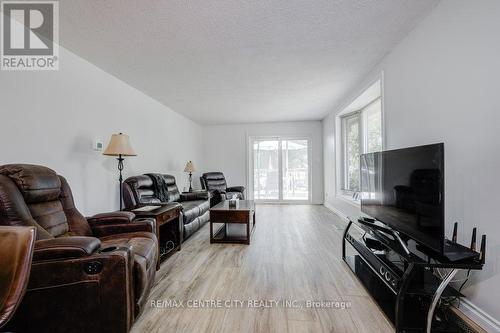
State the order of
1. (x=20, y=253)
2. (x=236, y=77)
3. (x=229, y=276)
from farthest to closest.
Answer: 1. (x=236, y=77)
2. (x=229, y=276)
3. (x=20, y=253)

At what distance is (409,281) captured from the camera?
1395 mm

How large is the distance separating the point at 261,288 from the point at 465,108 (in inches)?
83.6

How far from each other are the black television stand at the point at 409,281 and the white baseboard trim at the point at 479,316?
0.12 metres

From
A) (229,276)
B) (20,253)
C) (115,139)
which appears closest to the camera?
(20,253)

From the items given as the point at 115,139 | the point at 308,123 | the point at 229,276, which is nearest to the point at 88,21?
the point at 115,139

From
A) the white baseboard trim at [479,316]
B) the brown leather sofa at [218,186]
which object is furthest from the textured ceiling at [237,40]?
the brown leather sofa at [218,186]

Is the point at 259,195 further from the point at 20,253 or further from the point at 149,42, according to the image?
the point at 20,253

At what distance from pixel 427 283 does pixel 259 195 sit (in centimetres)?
506

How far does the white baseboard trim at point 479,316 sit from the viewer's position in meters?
1.32

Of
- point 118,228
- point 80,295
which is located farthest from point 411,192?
point 118,228

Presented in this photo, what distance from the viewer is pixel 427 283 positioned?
1.58 m

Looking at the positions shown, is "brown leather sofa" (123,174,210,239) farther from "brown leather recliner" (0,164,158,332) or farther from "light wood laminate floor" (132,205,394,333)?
"brown leather recliner" (0,164,158,332)

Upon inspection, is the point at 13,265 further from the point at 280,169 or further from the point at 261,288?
the point at 280,169

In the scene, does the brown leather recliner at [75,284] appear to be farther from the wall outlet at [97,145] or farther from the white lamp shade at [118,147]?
the wall outlet at [97,145]
